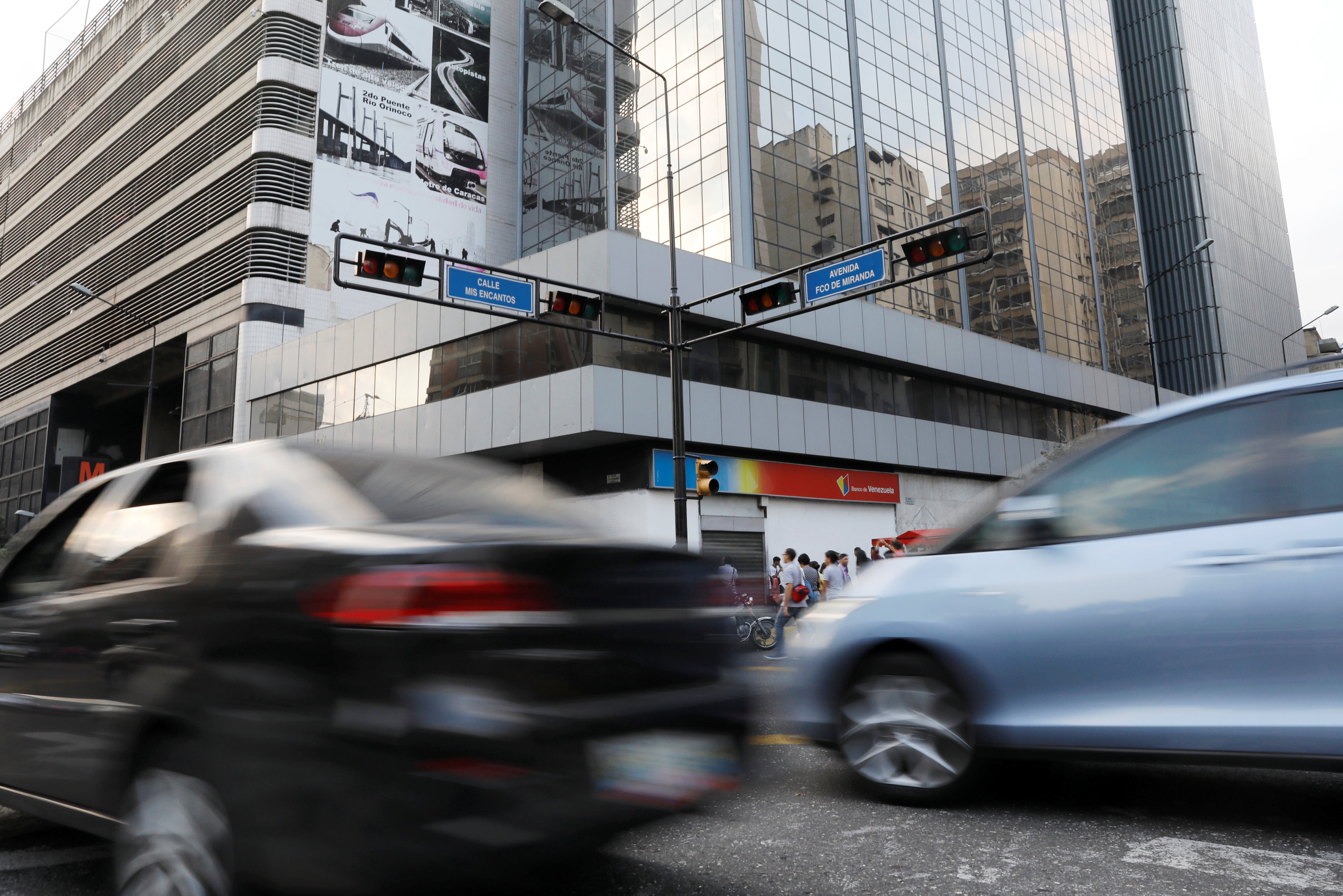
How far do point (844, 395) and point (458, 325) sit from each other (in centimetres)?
1183

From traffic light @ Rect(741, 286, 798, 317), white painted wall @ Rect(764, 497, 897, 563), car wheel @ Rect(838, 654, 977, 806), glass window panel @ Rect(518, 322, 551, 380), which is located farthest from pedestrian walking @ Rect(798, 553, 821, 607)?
car wheel @ Rect(838, 654, 977, 806)

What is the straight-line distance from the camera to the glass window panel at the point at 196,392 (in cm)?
3100

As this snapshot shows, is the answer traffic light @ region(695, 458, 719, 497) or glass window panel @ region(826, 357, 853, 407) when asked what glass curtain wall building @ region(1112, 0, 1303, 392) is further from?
traffic light @ region(695, 458, 719, 497)

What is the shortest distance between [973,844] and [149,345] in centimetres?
3831

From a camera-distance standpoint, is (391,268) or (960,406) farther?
(960,406)

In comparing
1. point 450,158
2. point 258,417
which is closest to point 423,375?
point 258,417

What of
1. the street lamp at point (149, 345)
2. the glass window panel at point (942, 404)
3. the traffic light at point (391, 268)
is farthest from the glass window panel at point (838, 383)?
the street lamp at point (149, 345)

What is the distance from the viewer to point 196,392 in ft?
104

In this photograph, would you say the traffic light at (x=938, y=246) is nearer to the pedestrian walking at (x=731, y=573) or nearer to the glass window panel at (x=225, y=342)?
the pedestrian walking at (x=731, y=573)

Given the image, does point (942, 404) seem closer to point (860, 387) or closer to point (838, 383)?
point (860, 387)

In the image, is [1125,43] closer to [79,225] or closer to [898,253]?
[898,253]

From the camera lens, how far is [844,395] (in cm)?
2738

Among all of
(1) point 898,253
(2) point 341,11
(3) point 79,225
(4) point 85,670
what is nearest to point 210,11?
(2) point 341,11

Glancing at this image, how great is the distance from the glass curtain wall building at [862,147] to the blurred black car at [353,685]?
83.3ft
